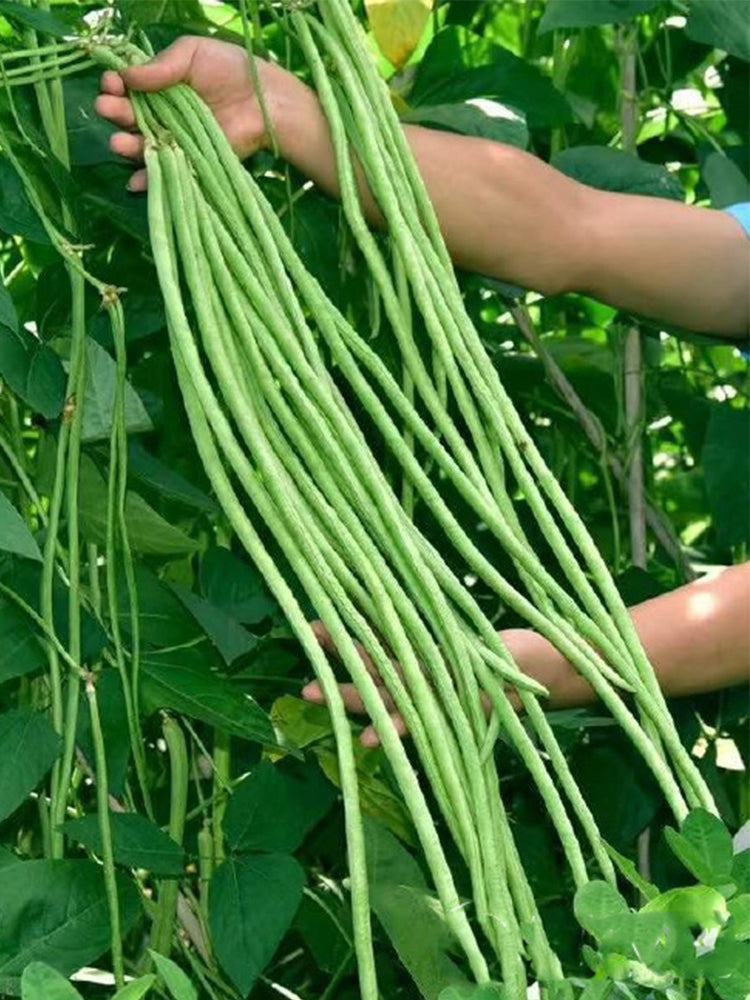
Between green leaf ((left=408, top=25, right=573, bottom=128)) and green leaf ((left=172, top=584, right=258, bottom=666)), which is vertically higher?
green leaf ((left=408, top=25, right=573, bottom=128))

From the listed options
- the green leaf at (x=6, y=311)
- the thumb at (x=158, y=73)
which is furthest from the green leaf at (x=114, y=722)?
the thumb at (x=158, y=73)

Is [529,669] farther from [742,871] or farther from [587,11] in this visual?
[587,11]

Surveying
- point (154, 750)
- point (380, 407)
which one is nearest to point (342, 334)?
point (380, 407)

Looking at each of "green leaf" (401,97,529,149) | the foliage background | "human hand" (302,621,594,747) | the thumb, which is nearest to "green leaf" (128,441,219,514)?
the foliage background

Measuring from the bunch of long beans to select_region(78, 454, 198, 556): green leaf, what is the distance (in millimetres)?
157

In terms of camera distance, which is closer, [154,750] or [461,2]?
[154,750]

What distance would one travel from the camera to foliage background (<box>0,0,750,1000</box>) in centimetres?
101

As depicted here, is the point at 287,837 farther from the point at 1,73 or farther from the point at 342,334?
the point at 1,73

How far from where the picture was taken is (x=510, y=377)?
1661mm

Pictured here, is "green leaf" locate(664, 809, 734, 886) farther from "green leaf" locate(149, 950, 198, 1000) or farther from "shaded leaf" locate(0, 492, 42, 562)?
"shaded leaf" locate(0, 492, 42, 562)

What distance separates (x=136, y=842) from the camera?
1.00 m

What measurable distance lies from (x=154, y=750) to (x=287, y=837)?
337 millimetres

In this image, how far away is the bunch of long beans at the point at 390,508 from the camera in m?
0.77

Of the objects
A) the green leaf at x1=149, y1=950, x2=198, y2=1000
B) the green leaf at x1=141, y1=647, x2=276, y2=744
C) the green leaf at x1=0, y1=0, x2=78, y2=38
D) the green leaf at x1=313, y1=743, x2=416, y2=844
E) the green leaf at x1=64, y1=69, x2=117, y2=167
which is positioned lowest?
the green leaf at x1=313, y1=743, x2=416, y2=844
